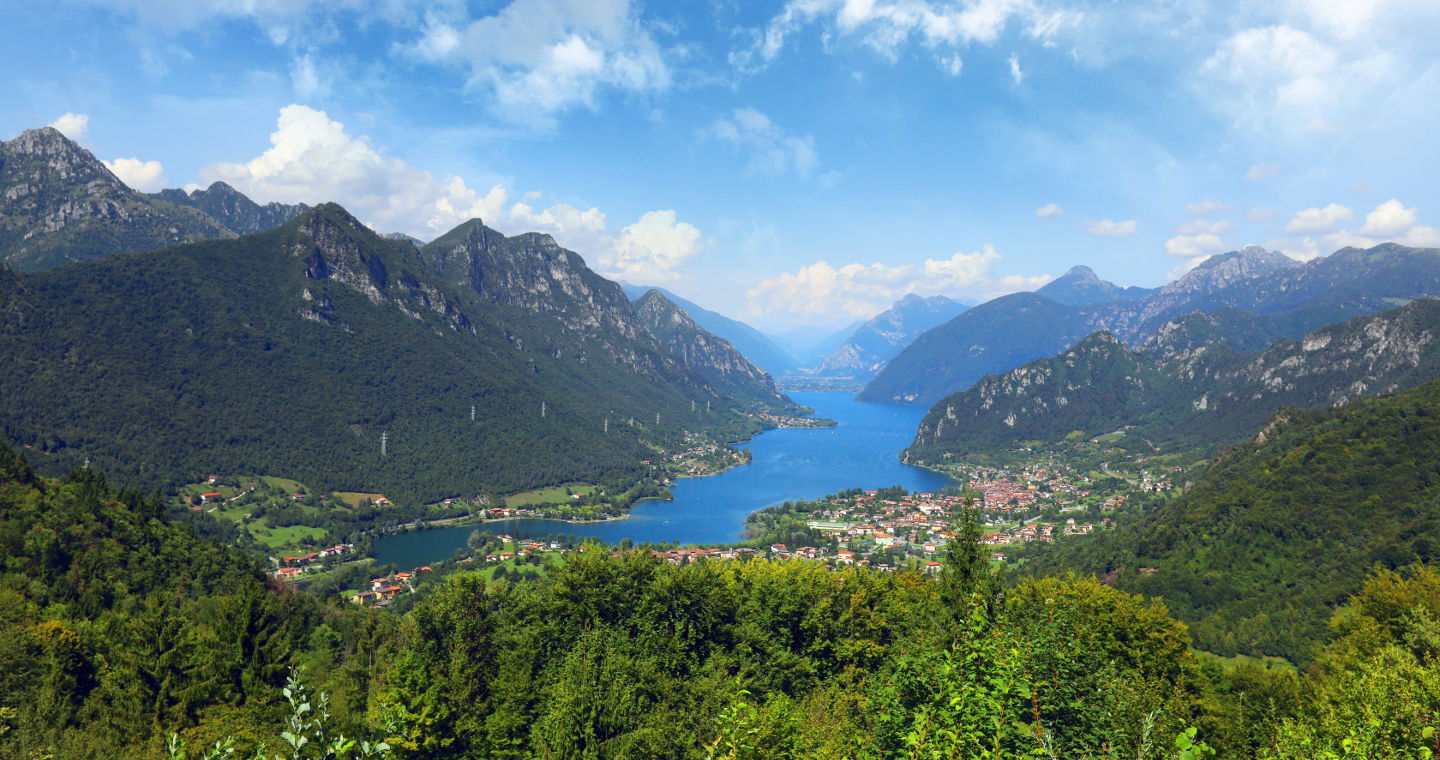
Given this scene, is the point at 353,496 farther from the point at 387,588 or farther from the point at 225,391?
the point at 387,588

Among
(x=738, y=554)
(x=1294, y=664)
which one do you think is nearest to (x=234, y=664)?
(x=1294, y=664)

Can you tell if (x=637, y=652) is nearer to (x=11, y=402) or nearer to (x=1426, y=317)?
(x=11, y=402)

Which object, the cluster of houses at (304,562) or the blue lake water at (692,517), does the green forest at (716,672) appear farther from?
the blue lake water at (692,517)

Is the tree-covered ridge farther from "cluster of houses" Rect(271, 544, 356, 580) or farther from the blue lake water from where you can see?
the blue lake water

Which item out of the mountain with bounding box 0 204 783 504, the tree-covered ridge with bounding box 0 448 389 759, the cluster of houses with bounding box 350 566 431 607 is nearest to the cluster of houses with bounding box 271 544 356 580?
the cluster of houses with bounding box 350 566 431 607

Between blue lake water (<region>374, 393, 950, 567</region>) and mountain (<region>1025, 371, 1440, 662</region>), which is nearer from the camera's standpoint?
mountain (<region>1025, 371, 1440, 662</region>)
